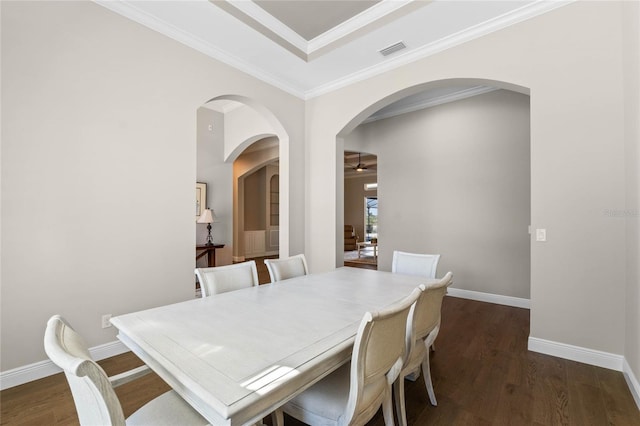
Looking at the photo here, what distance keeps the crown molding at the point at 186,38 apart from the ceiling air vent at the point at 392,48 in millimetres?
1401

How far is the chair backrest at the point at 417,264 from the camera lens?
8.69 feet

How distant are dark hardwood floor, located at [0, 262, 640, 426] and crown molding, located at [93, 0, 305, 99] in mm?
3023

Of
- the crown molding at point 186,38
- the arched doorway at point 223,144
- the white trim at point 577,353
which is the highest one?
the crown molding at point 186,38

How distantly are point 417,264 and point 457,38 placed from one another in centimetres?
233

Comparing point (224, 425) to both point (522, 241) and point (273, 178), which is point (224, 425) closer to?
point (522, 241)

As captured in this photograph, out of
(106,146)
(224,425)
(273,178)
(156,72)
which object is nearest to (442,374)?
(224,425)

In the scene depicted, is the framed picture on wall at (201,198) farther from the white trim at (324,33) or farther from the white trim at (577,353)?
the white trim at (577,353)

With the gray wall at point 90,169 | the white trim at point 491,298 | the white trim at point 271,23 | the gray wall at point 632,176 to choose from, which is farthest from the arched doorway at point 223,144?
the gray wall at point 632,176

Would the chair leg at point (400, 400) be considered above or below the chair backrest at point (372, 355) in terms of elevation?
below

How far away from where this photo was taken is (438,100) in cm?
457

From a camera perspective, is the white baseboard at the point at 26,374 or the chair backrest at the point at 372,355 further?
the white baseboard at the point at 26,374

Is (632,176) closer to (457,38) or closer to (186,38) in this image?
(457,38)

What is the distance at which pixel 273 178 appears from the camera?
9.55 metres

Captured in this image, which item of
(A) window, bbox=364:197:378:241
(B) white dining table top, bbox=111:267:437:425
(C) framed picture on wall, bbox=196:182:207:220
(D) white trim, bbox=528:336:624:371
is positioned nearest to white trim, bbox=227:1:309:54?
(B) white dining table top, bbox=111:267:437:425
